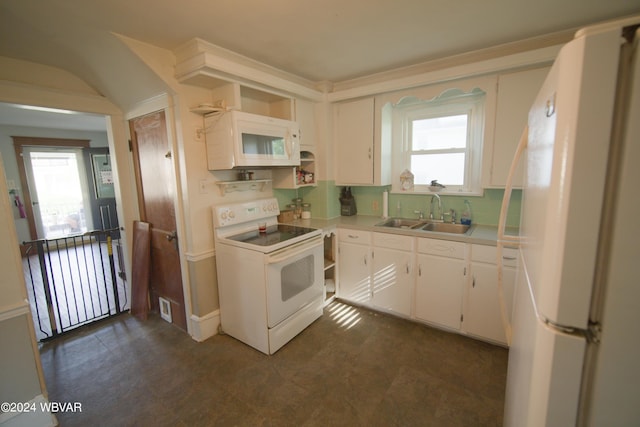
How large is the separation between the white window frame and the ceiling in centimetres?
55

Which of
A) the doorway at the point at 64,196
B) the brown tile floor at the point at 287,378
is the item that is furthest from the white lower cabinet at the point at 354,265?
the doorway at the point at 64,196

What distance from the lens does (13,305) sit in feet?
5.19

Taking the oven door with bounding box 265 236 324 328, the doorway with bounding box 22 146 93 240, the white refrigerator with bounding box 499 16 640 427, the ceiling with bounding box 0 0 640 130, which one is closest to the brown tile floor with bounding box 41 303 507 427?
the oven door with bounding box 265 236 324 328

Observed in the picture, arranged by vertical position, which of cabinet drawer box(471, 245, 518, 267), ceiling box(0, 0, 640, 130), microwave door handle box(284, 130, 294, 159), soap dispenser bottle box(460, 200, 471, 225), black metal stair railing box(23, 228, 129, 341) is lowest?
black metal stair railing box(23, 228, 129, 341)

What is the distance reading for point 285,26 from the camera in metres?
1.88

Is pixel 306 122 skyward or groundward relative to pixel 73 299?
skyward

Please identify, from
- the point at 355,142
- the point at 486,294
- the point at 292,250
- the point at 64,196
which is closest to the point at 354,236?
the point at 292,250

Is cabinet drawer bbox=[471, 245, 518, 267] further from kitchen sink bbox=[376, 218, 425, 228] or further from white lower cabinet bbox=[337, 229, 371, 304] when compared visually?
white lower cabinet bbox=[337, 229, 371, 304]

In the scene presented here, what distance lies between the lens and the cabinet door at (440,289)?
2406 millimetres

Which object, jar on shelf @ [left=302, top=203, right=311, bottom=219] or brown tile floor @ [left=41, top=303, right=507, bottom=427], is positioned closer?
brown tile floor @ [left=41, top=303, right=507, bottom=427]

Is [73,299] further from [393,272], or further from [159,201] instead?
[393,272]

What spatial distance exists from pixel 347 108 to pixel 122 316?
3396 mm

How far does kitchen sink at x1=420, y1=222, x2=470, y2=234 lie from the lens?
2746 mm

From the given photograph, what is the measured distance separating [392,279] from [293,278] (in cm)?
101
